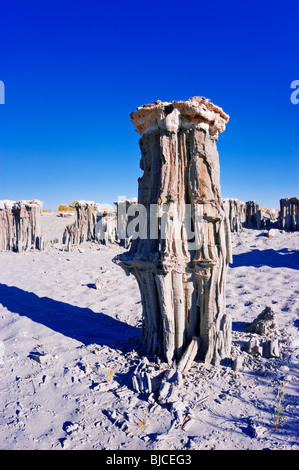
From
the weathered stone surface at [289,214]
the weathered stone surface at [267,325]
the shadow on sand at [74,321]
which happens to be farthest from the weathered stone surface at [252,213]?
the shadow on sand at [74,321]

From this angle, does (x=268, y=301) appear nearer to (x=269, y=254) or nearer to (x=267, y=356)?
(x=267, y=356)

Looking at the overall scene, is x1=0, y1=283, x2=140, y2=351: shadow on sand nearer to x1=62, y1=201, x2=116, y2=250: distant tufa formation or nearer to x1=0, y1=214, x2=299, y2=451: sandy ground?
x1=0, y1=214, x2=299, y2=451: sandy ground

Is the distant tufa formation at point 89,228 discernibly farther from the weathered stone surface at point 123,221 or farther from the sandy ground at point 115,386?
the sandy ground at point 115,386

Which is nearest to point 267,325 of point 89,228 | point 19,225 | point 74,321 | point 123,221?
point 74,321

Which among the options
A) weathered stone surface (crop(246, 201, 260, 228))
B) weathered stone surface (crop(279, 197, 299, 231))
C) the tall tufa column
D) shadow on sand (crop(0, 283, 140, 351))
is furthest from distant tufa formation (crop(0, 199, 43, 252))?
weathered stone surface (crop(279, 197, 299, 231))

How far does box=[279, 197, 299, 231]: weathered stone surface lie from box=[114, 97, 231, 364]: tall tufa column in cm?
1284

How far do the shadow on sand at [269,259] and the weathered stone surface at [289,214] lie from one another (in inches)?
171

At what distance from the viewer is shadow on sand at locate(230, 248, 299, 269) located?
29.6 ft

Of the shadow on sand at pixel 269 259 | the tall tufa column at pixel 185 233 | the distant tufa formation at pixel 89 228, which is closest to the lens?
the tall tufa column at pixel 185 233

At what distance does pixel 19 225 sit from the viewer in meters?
12.4

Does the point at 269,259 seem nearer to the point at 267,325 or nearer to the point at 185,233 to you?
the point at 267,325

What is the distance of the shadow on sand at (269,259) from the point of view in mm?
9016

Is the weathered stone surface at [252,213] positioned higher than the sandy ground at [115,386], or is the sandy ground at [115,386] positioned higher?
the weathered stone surface at [252,213]
